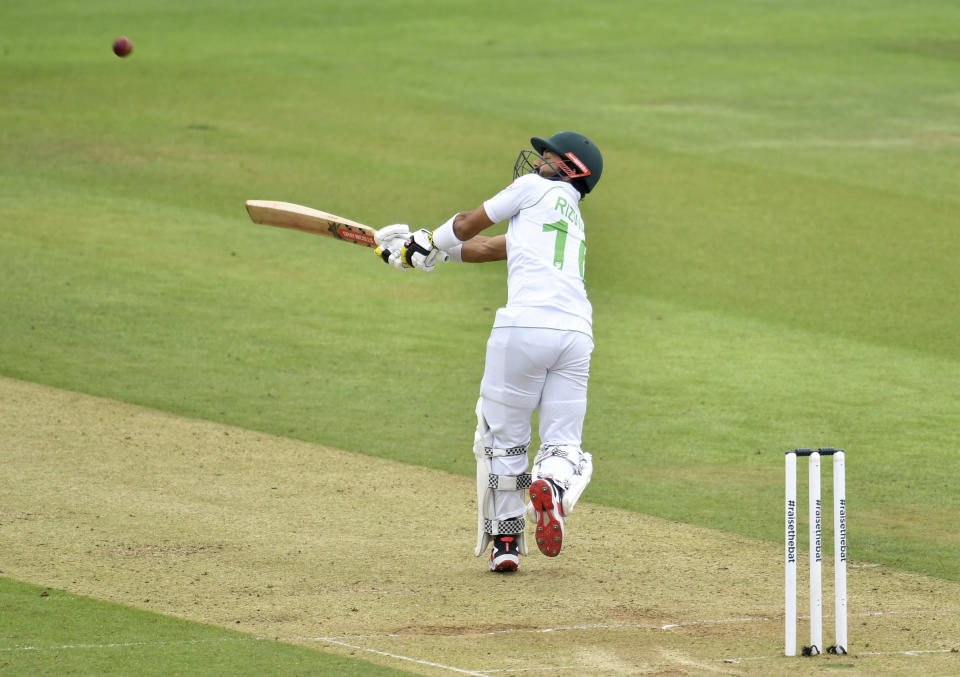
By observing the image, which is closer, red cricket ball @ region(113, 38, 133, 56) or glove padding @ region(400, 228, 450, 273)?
glove padding @ region(400, 228, 450, 273)

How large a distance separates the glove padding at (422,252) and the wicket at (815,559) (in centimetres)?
262

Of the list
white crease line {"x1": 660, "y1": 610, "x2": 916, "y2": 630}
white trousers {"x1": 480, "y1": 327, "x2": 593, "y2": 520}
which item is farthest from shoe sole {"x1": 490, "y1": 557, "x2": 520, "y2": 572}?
white crease line {"x1": 660, "y1": 610, "x2": 916, "y2": 630}

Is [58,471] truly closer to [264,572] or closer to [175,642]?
[264,572]

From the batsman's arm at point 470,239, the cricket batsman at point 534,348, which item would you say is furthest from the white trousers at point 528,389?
the batsman's arm at point 470,239

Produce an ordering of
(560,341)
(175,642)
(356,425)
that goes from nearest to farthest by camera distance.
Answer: (175,642), (560,341), (356,425)

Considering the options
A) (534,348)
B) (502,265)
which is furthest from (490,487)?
(502,265)

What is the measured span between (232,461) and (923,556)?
14.3 feet

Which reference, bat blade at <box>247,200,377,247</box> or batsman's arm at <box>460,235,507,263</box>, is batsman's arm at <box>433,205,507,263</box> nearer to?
batsman's arm at <box>460,235,507,263</box>

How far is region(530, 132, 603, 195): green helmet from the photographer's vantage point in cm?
763

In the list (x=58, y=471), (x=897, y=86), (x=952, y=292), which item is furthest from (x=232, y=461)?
(x=897, y=86)

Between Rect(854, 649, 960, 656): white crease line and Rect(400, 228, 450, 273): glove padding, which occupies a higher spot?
Rect(400, 228, 450, 273): glove padding

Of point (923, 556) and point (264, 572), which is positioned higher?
point (923, 556)

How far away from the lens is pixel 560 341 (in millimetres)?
7309

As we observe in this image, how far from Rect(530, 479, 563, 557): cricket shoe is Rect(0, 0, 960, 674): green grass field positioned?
1487 mm
